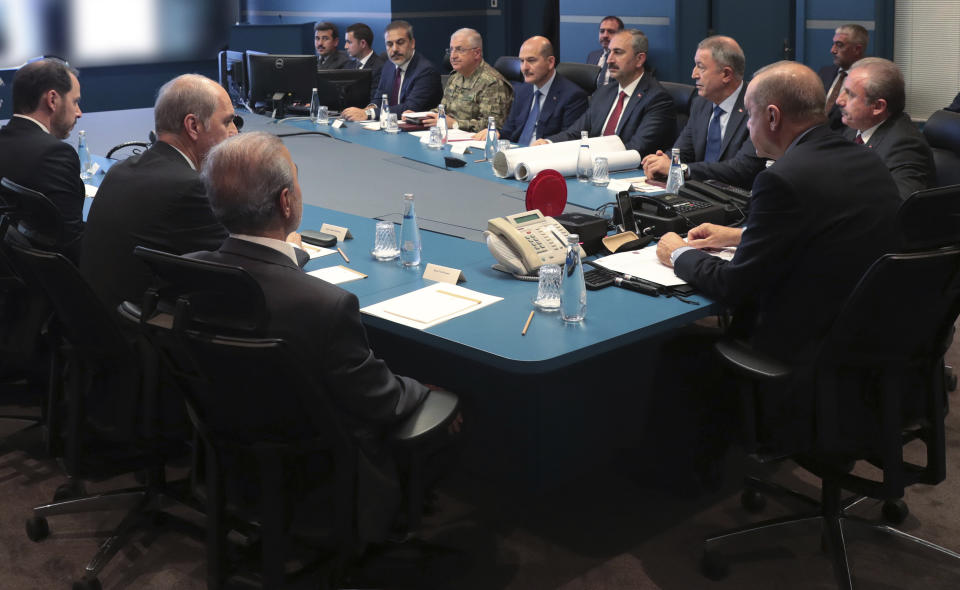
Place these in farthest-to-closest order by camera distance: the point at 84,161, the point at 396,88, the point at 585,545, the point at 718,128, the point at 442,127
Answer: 1. the point at 396,88
2. the point at 442,127
3. the point at 84,161
4. the point at 718,128
5. the point at 585,545

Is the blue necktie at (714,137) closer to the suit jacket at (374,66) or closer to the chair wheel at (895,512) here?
the chair wheel at (895,512)

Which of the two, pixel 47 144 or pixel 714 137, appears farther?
pixel 714 137

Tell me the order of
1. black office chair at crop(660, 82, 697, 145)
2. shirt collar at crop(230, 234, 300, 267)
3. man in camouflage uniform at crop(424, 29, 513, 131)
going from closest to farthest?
1. shirt collar at crop(230, 234, 300, 267)
2. black office chair at crop(660, 82, 697, 145)
3. man in camouflage uniform at crop(424, 29, 513, 131)

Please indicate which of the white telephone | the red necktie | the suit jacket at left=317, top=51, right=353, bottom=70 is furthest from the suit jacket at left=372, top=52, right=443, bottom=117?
the white telephone

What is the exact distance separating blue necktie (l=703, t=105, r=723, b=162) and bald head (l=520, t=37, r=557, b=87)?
145 centimetres

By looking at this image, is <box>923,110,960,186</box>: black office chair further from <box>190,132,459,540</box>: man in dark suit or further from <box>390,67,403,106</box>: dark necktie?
<box>390,67,403,106</box>: dark necktie

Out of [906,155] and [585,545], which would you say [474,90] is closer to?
[906,155]

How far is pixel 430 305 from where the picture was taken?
111 inches

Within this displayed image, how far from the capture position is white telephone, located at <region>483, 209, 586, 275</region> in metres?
3.07

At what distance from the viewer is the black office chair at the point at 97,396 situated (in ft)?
8.60

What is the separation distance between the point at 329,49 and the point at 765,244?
7130 millimetres

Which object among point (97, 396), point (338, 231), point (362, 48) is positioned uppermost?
point (362, 48)

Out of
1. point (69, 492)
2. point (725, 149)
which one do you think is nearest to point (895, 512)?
point (725, 149)

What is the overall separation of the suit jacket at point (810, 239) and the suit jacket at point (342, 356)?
3.32 ft
